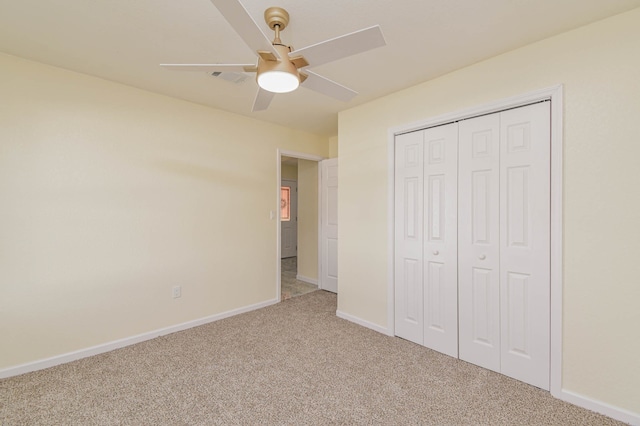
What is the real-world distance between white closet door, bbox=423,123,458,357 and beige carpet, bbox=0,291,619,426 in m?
0.24

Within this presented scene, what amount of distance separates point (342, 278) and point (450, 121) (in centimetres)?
202

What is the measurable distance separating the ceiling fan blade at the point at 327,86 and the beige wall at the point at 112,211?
1.93m

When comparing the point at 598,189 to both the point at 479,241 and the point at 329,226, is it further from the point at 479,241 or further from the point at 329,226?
the point at 329,226

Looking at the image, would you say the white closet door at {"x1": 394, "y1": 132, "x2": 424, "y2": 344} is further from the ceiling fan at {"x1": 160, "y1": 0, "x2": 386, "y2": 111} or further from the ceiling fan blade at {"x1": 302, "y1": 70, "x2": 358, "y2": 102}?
the ceiling fan at {"x1": 160, "y1": 0, "x2": 386, "y2": 111}

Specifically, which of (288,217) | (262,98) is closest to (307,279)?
(288,217)

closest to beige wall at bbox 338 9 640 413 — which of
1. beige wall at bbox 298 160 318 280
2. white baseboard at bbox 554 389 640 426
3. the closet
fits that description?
white baseboard at bbox 554 389 640 426

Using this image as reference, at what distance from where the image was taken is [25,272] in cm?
221

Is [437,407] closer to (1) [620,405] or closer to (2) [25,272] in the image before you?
(1) [620,405]

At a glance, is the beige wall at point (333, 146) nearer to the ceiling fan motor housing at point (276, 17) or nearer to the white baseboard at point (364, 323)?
the white baseboard at point (364, 323)

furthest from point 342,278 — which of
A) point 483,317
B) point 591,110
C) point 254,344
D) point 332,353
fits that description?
point 591,110

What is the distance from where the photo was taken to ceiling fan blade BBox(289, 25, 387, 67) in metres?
1.23

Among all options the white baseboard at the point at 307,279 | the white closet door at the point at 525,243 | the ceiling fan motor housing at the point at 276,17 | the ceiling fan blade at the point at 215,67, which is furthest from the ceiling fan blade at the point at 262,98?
the white baseboard at the point at 307,279

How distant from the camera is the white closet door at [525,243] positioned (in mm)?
Result: 1973

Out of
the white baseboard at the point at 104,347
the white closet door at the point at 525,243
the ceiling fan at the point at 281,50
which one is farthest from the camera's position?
the white baseboard at the point at 104,347
